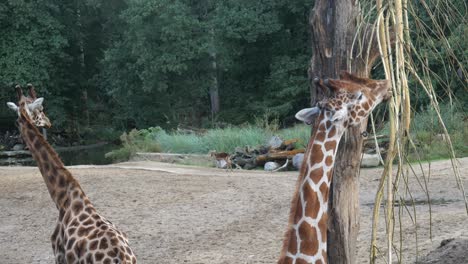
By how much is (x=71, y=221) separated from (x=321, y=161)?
2.35m

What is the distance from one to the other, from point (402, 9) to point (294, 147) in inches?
505

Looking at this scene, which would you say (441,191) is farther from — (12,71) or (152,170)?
(12,71)

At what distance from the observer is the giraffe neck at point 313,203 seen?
3.70 metres

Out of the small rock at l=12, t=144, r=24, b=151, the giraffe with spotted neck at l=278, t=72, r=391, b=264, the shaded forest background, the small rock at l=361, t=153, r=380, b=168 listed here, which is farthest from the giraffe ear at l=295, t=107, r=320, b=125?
the small rock at l=12, t=144, r=24, b=151

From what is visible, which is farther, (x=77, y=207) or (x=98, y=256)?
(x=77, y=207)

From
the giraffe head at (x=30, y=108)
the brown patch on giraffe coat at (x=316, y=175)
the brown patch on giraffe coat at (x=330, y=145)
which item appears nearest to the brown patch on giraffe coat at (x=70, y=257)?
the giraffe head at (x=30, y=108)

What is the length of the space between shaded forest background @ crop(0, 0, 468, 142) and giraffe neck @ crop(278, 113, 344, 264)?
23141mm

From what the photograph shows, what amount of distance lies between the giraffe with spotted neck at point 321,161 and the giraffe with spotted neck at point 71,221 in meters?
1.54

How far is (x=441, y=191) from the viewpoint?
10.8 metres

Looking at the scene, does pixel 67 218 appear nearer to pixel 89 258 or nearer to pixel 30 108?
pixel 89 258

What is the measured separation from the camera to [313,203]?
148 inches

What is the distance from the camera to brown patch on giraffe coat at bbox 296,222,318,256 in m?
3.71

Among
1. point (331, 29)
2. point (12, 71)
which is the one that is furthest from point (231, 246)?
point (12, 71)

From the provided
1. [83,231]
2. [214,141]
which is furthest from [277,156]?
[83,231]
